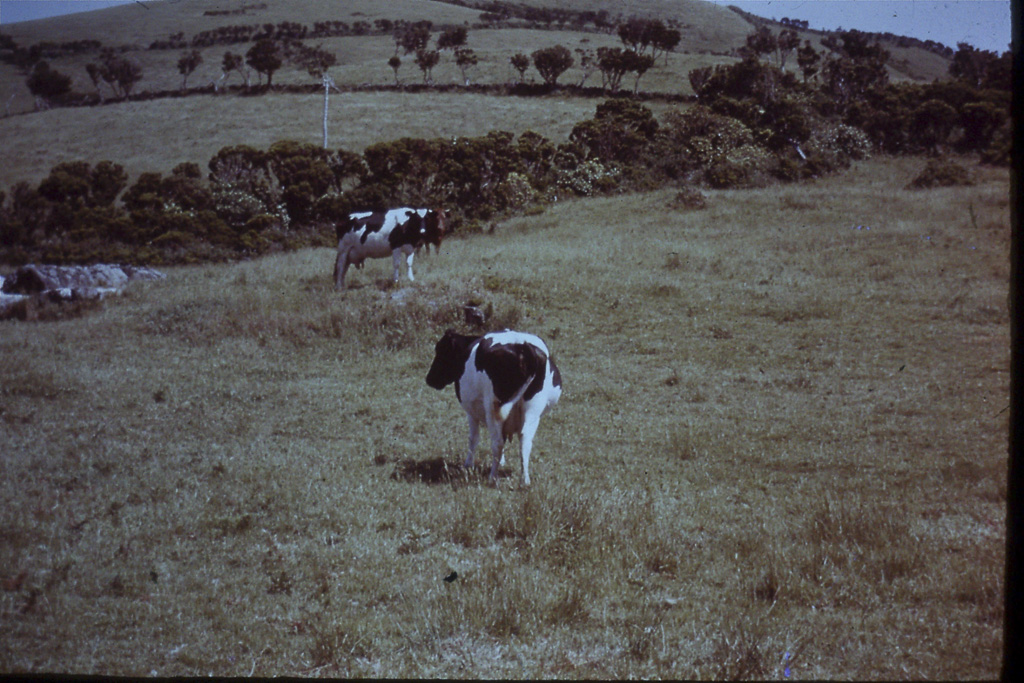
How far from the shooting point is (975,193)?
2062 cm

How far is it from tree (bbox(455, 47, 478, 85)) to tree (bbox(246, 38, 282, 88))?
407cm

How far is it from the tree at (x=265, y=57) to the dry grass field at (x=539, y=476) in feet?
15.3

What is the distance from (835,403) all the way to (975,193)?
1342cm

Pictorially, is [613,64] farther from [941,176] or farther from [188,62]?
[941,176]

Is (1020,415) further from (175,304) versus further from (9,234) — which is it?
(9,234)

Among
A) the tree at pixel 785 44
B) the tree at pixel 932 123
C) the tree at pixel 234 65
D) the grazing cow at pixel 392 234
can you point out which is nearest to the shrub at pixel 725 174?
the tree at pixel 785 44

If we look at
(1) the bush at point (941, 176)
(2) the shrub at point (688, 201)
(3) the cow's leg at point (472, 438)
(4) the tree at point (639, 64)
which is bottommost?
(3) the cow's leg at point (472, 438)

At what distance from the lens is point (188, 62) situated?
A: 662 inches

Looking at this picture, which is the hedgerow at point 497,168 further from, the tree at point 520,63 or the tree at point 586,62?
the tree at point 586,62

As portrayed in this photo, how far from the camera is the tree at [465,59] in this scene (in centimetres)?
1742

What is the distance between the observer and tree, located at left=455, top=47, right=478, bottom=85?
1742cm

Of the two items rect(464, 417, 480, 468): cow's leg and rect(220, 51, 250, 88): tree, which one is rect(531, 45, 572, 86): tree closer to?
rect(220, 51, 250, 88): tree

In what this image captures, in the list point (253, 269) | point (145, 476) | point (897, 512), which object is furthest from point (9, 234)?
point (897, 512)

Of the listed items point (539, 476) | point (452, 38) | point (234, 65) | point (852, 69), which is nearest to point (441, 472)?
point (539, 476)
